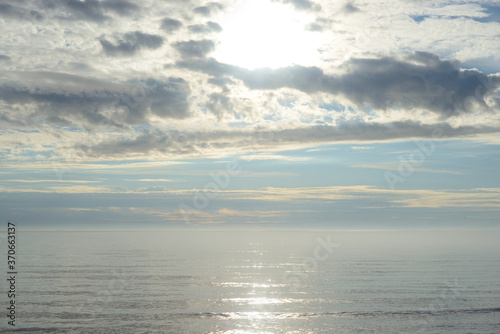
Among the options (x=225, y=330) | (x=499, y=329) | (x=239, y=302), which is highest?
(x=239, y=302)

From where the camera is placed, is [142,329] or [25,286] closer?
[142,329]

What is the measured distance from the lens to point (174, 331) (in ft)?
148

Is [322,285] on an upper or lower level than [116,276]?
lower

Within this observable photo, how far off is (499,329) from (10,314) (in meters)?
55.7

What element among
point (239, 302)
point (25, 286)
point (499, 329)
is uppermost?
point (25, 286)

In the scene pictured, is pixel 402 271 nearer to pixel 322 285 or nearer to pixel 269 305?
pixel 322 285

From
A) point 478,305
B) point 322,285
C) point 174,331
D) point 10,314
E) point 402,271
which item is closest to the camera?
point 174,331

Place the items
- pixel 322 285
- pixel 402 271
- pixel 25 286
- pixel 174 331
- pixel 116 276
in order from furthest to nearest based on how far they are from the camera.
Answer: pixel 402 271
pixel 116 276
pixel 322 285
pixel 25 286
pixel 174 331

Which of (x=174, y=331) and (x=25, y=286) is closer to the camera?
(x=174, y=331)

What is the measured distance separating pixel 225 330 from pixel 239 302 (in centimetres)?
1339

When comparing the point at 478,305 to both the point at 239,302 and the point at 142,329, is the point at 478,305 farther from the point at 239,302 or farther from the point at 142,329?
the point at 142,329

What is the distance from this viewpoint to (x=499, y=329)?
149ft

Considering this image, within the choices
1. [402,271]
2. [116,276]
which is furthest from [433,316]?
[116,276]

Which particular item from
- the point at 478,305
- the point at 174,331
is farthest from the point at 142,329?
the point at 478,305
